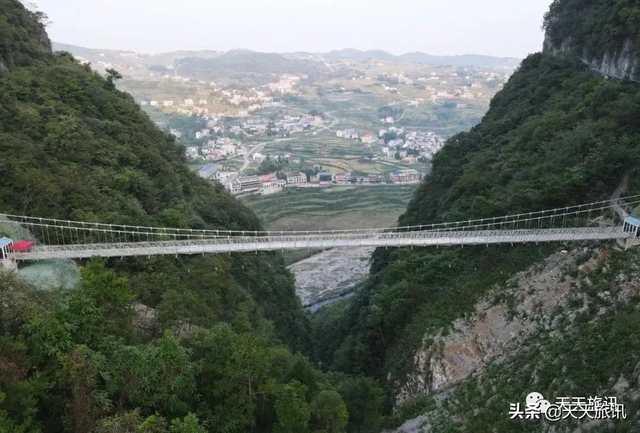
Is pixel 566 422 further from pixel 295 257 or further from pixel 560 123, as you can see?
pixel 295 257

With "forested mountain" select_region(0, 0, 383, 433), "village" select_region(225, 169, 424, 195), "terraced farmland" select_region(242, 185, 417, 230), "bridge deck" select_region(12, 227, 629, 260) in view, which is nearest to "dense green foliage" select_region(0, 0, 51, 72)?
"forested mountain" select_region(0, 0, 383, 433)

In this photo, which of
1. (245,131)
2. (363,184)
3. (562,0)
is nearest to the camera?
(562,0)

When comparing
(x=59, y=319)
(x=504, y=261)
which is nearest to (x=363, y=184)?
(x=504, y=261)

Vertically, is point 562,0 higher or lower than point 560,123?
higher

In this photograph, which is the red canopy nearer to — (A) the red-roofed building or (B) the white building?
(A) the red-roofed building

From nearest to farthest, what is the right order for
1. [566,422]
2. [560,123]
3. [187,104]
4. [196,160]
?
→ [566,422] < [560,123] < [196,160] < [187,104]

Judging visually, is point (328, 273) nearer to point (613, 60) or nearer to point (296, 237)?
point (296, 237)

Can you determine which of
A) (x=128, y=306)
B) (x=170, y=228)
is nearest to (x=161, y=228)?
(x=170, y=228)
